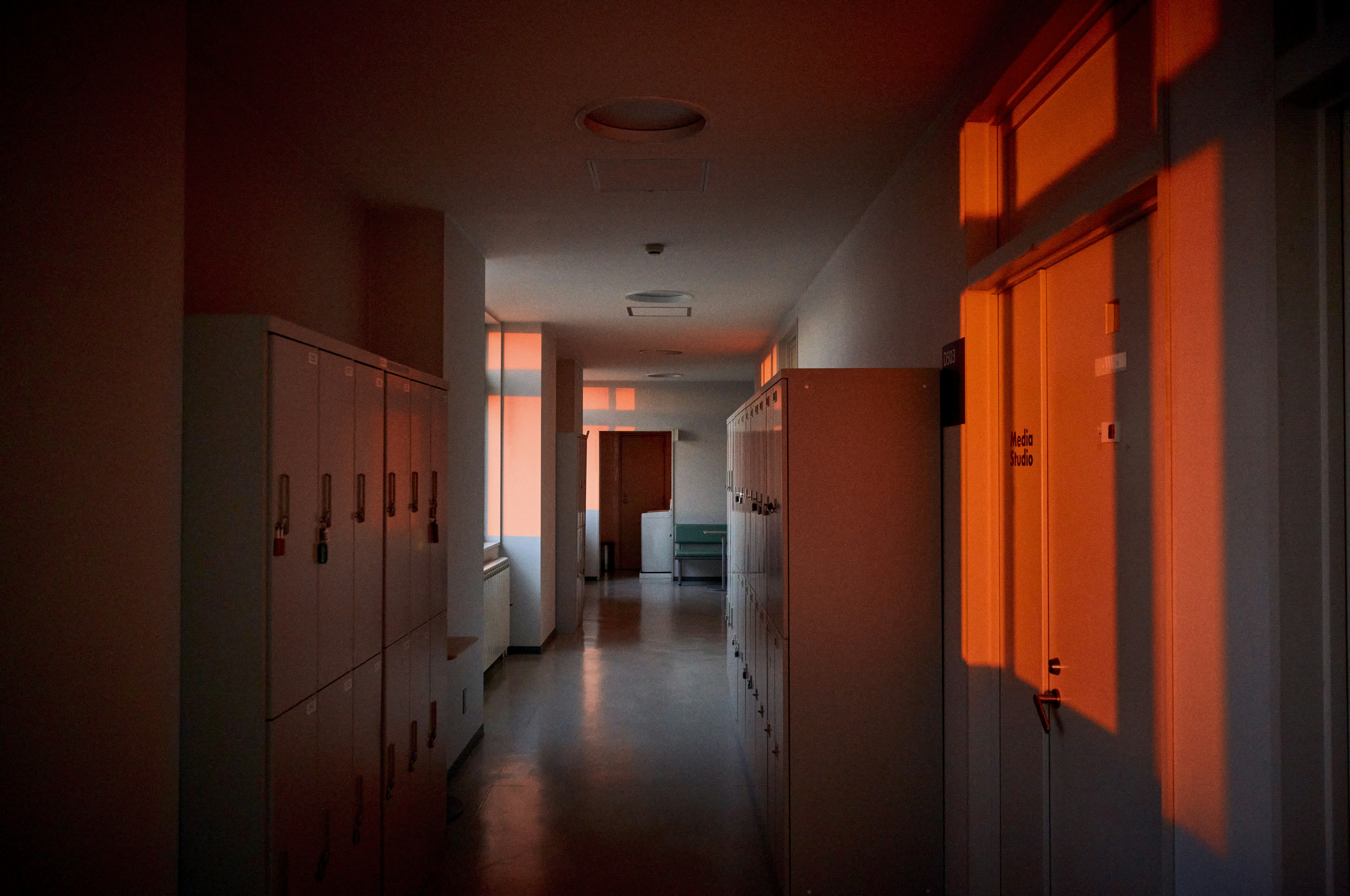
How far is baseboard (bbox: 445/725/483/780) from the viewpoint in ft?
15.7

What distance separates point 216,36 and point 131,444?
160 cm

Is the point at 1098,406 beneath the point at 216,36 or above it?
beneath

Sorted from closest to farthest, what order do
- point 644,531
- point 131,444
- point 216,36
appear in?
point 131,444 → point 216,36 → point 644,531

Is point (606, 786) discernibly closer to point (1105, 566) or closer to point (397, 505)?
point (397, 505)

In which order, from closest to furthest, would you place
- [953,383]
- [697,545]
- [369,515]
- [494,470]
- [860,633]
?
[369,515] → [953,383] → [860,633] → [494,470] → [697,545]

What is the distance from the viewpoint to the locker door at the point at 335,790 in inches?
99.8

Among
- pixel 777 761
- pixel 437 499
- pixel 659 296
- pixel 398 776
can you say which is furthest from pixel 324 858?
pixel 659 296

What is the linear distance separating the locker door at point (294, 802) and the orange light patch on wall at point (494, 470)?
543cm

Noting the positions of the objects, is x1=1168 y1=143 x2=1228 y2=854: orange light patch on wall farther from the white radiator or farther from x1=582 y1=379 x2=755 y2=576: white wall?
x1=582 y1=379 x2=755 y2=576: white wall

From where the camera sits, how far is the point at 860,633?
3223mm

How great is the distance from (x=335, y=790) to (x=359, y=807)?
9.1 inches

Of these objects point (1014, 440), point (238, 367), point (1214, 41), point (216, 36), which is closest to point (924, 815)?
point (1014, 440)

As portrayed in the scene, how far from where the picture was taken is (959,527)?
3.02m

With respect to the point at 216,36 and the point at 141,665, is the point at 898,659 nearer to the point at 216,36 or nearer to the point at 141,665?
the point at 141,665
